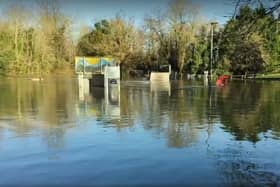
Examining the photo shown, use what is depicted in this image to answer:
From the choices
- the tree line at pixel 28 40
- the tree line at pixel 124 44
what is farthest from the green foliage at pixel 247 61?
the tree line at pixel 28 40

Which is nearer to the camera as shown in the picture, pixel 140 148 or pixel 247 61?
pixel 140 148

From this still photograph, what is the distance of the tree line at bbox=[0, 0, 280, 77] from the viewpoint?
49969 mm

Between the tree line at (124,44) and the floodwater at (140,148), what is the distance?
33.2 meters

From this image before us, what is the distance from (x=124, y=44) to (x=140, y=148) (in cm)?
5199

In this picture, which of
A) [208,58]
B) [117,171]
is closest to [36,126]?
[117,171]

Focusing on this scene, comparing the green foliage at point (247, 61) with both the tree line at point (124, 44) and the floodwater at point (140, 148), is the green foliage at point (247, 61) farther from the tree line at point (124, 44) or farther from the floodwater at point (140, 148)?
the floodwater at point (140, 148)

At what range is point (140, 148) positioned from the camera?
9188mm

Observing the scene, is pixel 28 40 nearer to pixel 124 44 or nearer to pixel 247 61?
pixel 124 44

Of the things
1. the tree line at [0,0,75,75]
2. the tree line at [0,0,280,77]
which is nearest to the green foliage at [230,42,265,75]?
the tree line at [0,0,280,77]

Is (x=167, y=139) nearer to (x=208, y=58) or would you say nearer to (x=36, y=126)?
(x=36, y=126)

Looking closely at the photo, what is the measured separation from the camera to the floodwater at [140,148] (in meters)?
6.87

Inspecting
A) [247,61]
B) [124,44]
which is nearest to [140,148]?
[247,61]

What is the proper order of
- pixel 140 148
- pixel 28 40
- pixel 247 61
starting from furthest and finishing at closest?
pixel 28 40 < pixel 247 61 < pixel 140 148

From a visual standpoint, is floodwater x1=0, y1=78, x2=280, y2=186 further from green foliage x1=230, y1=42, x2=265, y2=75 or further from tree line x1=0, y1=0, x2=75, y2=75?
tree line x1=0, y1=0, x2=75, y2=75
